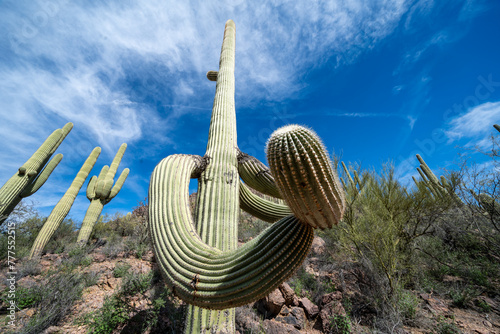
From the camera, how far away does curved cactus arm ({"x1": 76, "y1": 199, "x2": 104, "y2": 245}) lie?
8552mm

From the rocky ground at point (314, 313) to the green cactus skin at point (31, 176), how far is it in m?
3.19

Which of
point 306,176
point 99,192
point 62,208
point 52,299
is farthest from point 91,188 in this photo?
point 306,176

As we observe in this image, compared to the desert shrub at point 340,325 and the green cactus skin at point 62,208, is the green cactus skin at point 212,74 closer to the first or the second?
the desert shrub at point 340,325

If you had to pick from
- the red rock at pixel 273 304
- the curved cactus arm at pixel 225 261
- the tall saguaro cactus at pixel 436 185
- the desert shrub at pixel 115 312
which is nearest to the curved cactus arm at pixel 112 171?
the desert shrub at pixel 115 312

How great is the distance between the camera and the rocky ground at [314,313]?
393 centimetres

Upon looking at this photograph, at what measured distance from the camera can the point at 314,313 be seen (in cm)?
460

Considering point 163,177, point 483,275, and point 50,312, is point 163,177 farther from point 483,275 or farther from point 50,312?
point 483,275

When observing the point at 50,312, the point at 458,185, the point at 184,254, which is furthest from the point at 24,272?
the point at 458,185

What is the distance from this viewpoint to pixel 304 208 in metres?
1.25

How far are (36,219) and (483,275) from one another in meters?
15.9

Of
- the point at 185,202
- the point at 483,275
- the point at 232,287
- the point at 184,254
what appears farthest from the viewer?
the point at 483,275

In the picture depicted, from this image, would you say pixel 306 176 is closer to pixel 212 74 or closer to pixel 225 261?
pixel 225 261

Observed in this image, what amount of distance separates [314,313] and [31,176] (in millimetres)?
10024

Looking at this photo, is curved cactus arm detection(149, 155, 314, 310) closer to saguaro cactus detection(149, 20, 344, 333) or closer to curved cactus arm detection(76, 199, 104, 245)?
saguaro cactus detection(149, 20, 344, 333)
